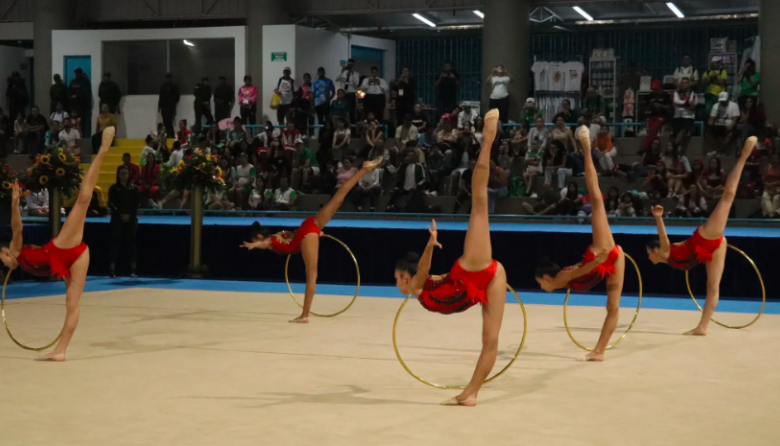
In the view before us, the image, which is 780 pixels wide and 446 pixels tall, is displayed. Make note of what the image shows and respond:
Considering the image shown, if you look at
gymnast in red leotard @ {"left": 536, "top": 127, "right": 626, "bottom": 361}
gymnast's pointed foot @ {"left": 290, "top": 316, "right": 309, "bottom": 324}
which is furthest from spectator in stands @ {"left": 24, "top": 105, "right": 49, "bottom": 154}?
gymnast in red leotard @ {"left": 536, "top": 127, "right": 626, "bottom": 361}

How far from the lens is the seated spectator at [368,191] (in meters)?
15.7

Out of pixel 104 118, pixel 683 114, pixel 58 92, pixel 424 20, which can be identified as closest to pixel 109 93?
pixel 104 118

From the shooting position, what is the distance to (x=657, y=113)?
15.8 metres

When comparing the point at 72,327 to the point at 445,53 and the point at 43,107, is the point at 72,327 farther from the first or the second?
the point at 445,53

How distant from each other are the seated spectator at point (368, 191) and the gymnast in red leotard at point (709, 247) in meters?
7.65

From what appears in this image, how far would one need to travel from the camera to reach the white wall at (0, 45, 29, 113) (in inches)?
926

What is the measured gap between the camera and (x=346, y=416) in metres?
5.42

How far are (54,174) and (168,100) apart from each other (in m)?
8.73

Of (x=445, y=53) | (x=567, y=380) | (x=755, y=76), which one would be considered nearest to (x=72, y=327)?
(x=567, y=380)

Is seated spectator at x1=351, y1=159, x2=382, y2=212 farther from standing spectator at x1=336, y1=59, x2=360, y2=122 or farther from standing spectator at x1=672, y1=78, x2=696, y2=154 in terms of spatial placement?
standing spectator at x1=672, y1=78, x2=696, y2=154

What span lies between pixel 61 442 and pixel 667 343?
5454mm

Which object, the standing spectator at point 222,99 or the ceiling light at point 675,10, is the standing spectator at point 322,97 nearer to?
the standing spectator at point 222,99

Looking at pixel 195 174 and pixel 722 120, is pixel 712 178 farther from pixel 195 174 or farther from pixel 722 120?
pixel 195 174

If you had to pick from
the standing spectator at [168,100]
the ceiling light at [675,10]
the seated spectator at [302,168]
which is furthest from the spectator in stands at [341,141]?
the ceiling light at [675,10]
